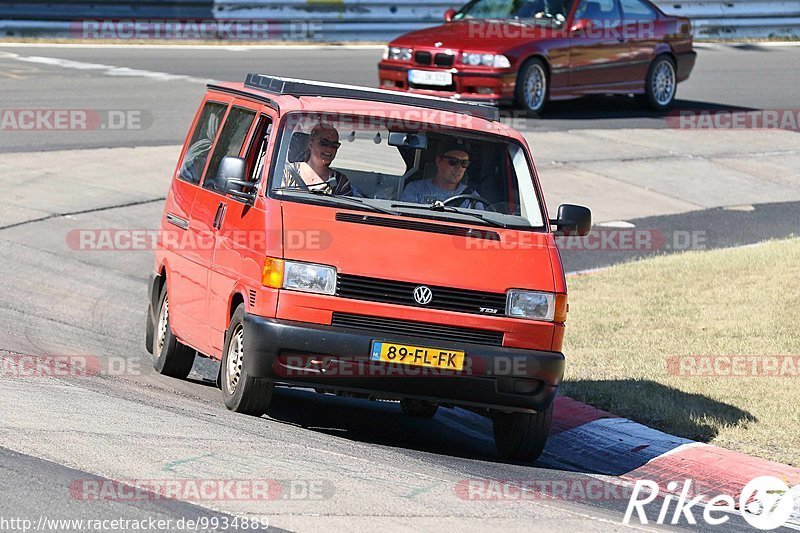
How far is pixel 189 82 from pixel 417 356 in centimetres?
1593

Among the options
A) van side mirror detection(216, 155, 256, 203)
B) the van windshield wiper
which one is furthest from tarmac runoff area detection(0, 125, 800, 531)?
the van windshield wiper

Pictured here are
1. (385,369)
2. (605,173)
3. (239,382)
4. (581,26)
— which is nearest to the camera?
(385,369)

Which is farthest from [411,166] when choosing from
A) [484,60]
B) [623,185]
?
[484,60]

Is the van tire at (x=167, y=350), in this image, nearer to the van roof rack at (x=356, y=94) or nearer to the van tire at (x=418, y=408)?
the van tire at (x=418, y=408)

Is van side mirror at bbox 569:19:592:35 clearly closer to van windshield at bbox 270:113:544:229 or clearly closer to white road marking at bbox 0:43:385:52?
white road marking at bbox 0:43:385:52

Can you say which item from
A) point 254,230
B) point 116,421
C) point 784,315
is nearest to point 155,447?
point 116,421

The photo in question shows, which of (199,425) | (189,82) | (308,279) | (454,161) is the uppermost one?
(454,161)

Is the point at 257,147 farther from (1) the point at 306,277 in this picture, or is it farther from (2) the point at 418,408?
(2) the point at 418,408

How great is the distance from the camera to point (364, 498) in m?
6.39

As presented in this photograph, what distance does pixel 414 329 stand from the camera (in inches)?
307

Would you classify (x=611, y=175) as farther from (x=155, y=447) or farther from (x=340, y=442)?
(x=155, y=447)

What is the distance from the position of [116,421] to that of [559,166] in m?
12.3

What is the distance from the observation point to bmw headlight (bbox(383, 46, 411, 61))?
20688mm

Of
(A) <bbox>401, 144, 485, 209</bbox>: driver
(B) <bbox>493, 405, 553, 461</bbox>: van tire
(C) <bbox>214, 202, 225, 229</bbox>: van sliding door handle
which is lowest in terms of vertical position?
(B) <bbox>493, 405, 553, 461</bbox>: van tire
